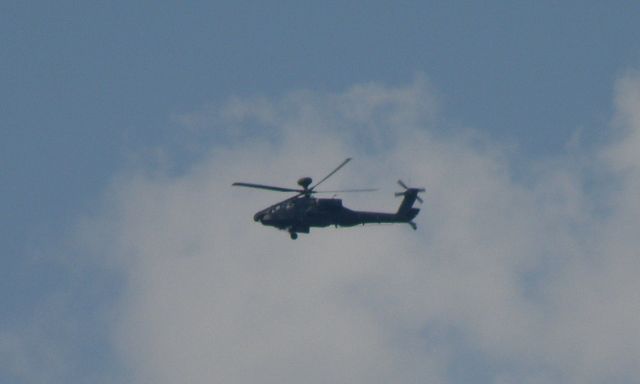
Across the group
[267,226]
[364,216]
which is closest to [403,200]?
[364,216]

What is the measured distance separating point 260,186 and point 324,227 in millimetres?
6717

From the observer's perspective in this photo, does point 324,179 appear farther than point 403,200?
No

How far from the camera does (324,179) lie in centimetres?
7575

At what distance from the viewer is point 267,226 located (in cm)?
7881

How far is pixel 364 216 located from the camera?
79.4 metres

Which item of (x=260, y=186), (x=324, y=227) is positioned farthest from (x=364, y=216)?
(x=260, y=186)

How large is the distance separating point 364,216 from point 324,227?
Answer: 2.99m

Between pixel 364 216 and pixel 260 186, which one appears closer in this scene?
pixel 260 186

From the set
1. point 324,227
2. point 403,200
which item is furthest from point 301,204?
point 403,200

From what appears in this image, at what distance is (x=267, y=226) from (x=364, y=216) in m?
6.46

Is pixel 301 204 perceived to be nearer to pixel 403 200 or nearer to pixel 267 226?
pixel 267 226

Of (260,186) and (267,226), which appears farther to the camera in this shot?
(267,226)

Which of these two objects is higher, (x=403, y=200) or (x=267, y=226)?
(x=403, y=200)

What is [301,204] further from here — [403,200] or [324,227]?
[403,200]
